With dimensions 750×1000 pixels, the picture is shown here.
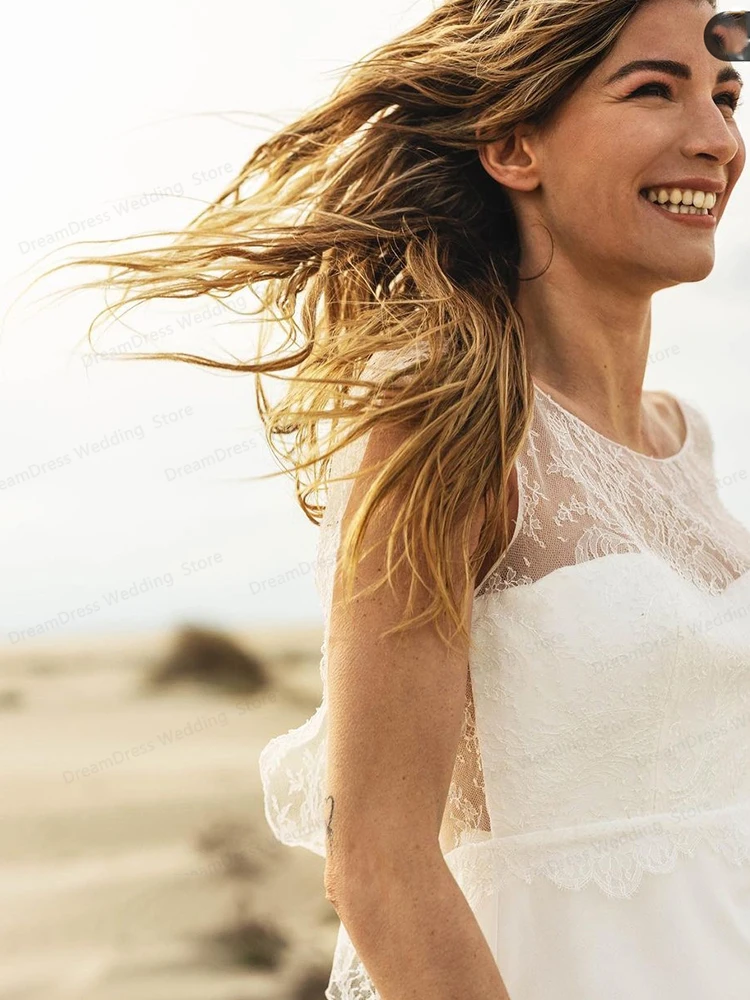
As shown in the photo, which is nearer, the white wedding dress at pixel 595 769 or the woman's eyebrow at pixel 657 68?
the white wedding dress at pixel 595 769

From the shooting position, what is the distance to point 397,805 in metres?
1.28

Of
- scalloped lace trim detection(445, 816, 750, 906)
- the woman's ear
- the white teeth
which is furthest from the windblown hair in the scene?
scalloped lace trim detection(445, 816, 750, 906)

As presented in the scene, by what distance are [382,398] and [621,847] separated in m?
0.60

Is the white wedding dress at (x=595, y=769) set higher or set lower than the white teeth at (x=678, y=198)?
lower

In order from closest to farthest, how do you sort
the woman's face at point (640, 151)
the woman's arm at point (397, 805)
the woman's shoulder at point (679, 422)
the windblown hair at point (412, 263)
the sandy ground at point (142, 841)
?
the woman's arm at point (397, 805), the windblown hair at point (412, 263), the woman's face at point (640, 151), the woman's shoulder at point (679, 422), the sandy ground at point (142, 841)

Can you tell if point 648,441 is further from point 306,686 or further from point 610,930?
point 306,686

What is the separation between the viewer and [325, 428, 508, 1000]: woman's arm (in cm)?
125

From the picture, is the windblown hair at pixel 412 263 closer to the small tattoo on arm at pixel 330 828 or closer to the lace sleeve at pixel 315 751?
the lace sleeve at pixel 315 751

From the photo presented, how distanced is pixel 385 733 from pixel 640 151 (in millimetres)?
843

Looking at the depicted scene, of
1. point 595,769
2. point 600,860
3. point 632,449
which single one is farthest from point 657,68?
point 600,860

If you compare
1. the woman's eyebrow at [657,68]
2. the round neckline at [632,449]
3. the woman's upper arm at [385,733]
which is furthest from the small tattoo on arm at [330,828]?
the woman's eyebrow at [657,68]

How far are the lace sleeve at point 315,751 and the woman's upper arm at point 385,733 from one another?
77 mm

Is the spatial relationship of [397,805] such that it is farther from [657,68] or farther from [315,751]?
[657,68]

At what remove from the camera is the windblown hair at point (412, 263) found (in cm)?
137
